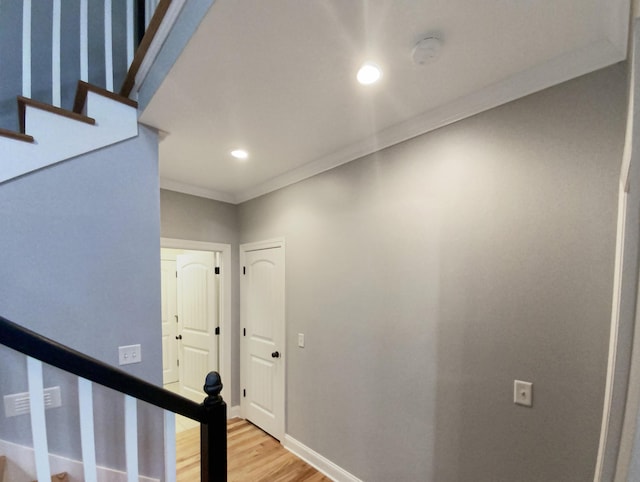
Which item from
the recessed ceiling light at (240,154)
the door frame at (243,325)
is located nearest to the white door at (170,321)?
the door frame at (243,325)

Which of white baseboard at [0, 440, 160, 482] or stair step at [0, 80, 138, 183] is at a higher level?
stair step at [0, 80, 138, 183]

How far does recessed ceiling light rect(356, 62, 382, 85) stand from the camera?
1.33m

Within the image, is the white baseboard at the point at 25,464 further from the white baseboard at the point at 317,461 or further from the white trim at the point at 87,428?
the white baseboard at the point at 317,461

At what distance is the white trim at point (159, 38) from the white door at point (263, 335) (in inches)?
67.3

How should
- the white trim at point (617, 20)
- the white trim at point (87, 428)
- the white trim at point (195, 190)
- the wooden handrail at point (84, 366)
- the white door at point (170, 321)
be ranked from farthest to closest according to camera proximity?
the white door at point (170, 321)
the white trim at point (195, 190)
the white trim at point (617, 20)
the white trim at point (87, 428)
the wooden handrail at point (84, 366)

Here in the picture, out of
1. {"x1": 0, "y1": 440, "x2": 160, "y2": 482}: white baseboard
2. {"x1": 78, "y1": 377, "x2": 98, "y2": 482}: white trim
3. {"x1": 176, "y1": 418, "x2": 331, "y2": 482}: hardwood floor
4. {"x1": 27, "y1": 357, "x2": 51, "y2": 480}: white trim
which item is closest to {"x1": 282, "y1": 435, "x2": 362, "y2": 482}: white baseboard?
{"x1": 176, "y1": 418, "x2": 331, "y2": 482}: hardwood floor

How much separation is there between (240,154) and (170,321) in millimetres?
3362

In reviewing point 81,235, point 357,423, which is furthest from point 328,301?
point 81,235

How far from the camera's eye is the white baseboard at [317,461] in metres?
2.20

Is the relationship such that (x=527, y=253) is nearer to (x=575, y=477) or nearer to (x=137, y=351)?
(x=575, y=477)

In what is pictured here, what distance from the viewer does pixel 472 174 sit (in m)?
1.60

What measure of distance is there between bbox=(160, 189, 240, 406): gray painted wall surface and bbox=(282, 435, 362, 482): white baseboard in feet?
3.28

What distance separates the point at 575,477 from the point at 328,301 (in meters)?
1.63

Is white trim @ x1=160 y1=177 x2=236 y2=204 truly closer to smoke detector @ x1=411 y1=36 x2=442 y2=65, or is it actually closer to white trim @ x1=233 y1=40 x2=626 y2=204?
white trim @ x1=233 y1=40 x2=626 y2=204
